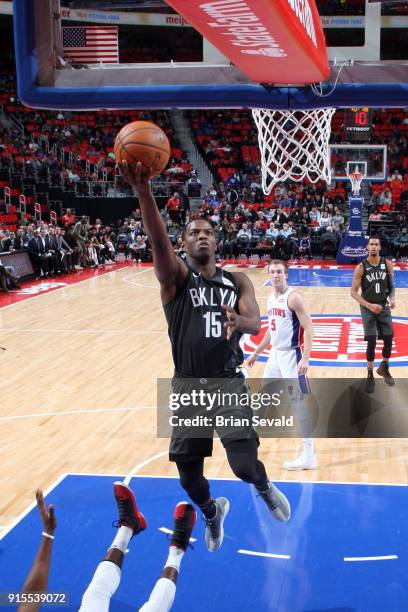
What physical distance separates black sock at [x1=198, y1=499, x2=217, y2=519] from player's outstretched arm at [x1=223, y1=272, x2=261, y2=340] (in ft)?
3.48

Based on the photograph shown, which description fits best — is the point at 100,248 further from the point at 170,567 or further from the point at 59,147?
the point at 170,567

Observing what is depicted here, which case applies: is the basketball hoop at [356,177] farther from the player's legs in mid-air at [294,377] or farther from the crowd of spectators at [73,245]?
the player's legs in mid-air at [294,377]

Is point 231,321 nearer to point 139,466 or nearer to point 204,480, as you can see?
point 204,480

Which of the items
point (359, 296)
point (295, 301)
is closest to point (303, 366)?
point (295, 301)

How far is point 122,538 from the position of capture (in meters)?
3.77

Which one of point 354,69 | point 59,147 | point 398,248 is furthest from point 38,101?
point 59,147

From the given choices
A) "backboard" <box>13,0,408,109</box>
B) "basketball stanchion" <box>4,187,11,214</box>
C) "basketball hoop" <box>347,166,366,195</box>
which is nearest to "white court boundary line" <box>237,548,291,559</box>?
"backboard" <box>13,0,408,109</box>

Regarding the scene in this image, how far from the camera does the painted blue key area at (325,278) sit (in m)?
17.2

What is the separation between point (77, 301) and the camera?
14859mm

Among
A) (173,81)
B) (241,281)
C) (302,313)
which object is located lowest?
(302,313)

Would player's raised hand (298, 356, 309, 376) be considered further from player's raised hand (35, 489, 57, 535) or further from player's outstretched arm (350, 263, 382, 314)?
player's raised hand (35, 489, 57, 535)

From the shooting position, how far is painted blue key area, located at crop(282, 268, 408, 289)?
17.2m

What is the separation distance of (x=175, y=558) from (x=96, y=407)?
4.01m

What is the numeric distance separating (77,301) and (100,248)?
6768 mm
